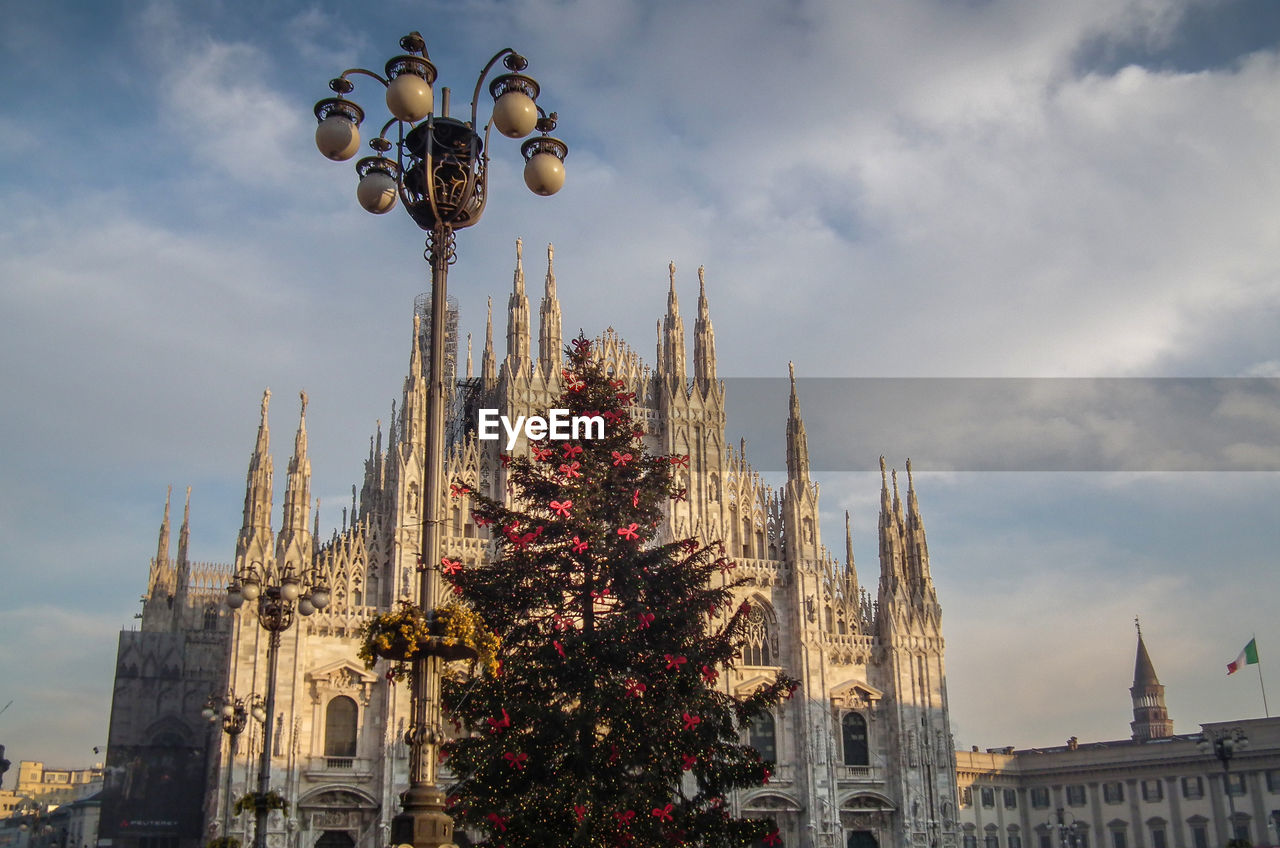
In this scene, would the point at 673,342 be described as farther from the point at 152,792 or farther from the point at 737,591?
the point at 152,792

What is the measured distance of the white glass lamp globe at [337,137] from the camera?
13.4 meters

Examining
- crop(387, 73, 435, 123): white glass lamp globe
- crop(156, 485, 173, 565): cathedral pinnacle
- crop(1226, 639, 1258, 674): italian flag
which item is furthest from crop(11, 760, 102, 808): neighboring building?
crop(387, 73, 435, 123): white glass lamp globe

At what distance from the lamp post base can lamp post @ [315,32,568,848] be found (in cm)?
5

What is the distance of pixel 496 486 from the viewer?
4975cm

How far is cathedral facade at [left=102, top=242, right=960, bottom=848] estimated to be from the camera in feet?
140

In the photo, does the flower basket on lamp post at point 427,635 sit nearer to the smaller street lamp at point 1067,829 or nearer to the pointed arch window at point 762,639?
the pointed arch window at point 762,639

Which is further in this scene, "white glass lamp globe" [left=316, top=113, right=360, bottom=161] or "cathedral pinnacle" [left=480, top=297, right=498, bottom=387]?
"cathedral pinnacle" [left=480, top=297, right=498, bottom=387]

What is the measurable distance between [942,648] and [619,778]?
33202 mm

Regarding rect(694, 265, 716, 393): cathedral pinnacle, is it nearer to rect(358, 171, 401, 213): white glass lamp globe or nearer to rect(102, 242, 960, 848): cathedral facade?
rect(102, 242, 960, 848): cathedral facade

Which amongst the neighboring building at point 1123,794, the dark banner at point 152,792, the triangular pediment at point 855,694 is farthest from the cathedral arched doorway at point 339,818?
the neighboring building at point 1123,794

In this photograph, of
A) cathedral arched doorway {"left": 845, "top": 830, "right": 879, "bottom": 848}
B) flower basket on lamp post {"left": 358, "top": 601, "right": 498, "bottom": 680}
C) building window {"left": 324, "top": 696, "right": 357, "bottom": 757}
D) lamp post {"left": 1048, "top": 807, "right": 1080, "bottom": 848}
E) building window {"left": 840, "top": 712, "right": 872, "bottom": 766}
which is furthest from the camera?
lamp post {"left": 1048, "top": 807, "right": 1080, "bottom": 848}

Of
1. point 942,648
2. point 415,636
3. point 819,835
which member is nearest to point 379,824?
point 819,835

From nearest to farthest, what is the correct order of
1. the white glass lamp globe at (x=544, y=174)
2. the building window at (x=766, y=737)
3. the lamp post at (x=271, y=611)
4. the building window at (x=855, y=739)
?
the white glass lamp globe at (x=544, y=174) → the lamp post at (x=271, y=611) → the building window at (x=766, y=737) → the building window at (x=855, y=739)

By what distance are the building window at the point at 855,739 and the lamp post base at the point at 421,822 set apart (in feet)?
135
